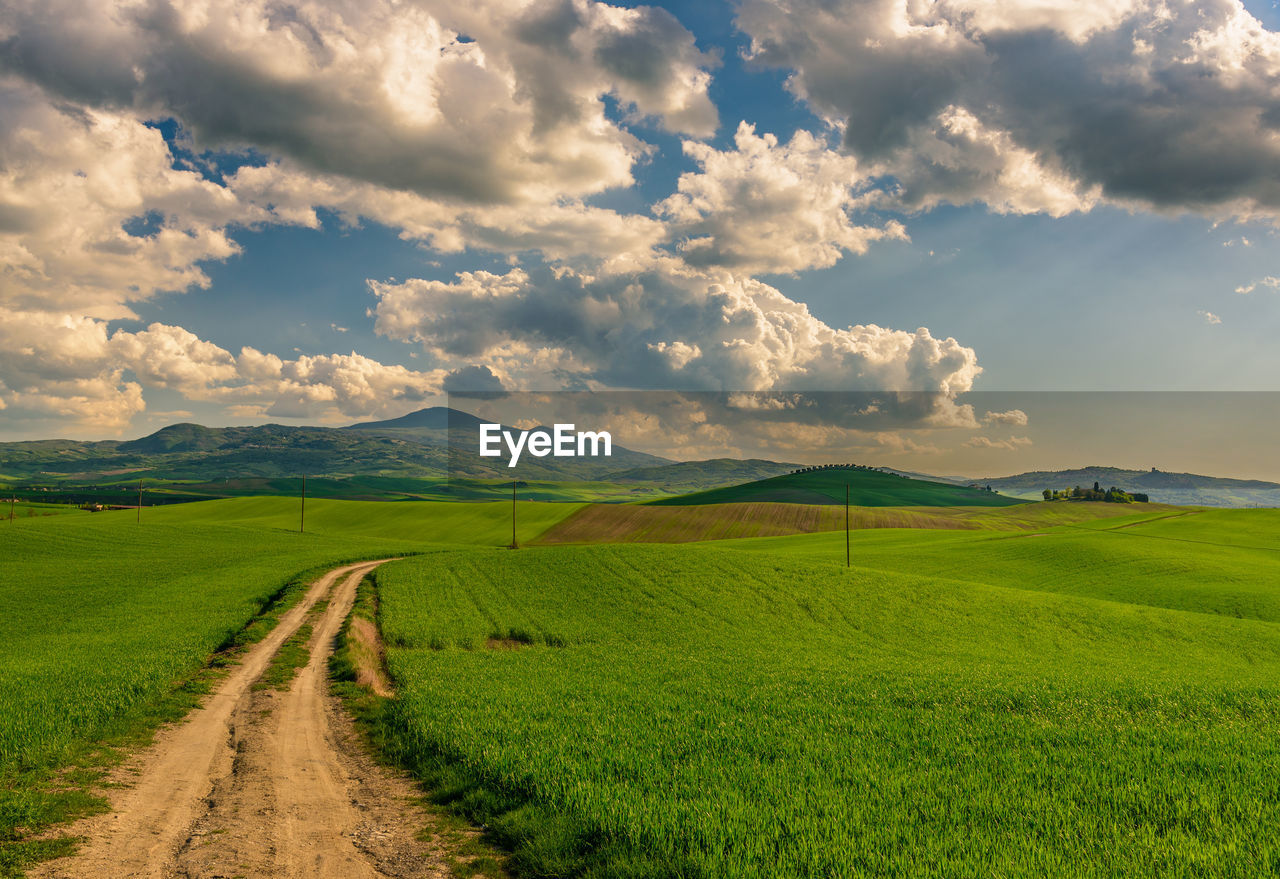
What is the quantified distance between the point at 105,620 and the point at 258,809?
30.3 meters

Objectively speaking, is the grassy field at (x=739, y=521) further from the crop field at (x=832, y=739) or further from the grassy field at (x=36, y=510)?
the grassy field at (x=36, y=510)

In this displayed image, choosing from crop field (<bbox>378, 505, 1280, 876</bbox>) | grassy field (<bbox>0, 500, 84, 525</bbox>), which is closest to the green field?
crop field (<bbox>378, 505, 1280, 876</bbox>)

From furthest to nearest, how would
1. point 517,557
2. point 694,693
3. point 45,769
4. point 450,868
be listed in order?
point 517,557 → point 694,693 → point 45,769 → point 450,868

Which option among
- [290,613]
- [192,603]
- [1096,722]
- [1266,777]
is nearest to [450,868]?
[1266,777]

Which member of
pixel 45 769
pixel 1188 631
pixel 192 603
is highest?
pixel 45 769

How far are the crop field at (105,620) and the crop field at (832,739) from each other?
6.70 metres

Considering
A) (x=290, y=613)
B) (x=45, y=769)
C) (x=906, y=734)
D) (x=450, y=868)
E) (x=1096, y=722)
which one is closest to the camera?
(x=450, y=868)

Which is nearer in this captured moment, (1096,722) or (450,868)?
(450,868)

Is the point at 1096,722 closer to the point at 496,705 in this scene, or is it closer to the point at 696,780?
the point at 696,780

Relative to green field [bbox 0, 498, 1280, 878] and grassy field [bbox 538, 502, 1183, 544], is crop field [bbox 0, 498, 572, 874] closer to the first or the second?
green field [bbox 0, 498, 1280, 878]

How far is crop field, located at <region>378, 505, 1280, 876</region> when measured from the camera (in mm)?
8734

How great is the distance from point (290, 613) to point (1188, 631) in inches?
2243

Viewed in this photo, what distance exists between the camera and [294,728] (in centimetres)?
1672

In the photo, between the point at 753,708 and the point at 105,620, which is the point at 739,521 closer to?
the point at 105,620
